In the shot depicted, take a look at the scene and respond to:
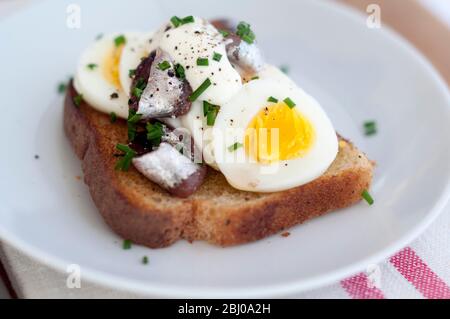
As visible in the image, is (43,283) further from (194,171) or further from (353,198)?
(353,198)

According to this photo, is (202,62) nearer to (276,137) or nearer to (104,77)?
(276,137)

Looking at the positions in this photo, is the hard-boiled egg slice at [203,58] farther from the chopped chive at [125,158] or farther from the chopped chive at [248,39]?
the chopped chive at [125,158]

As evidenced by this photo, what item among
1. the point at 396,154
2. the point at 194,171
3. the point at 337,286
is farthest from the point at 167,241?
the point at 396,154

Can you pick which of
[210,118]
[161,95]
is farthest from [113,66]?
[210,118]

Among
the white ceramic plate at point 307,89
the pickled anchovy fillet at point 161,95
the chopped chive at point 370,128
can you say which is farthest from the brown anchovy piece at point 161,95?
the chopped chive at point 370,128

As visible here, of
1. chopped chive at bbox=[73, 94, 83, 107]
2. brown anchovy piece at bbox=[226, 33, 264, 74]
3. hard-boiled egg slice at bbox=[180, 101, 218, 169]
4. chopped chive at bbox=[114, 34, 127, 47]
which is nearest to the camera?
hard-boiled egg slice at bbox=[180, 101, 218, 169]

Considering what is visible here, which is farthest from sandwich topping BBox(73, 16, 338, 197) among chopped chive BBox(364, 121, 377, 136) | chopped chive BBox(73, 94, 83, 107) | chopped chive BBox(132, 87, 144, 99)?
chopped chive BBox(364, 121, 377, 136)

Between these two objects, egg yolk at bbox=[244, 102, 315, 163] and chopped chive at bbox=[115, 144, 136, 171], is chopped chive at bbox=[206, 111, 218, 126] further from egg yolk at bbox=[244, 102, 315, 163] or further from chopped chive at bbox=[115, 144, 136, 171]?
chopped chive at bbox=[115, 144, 136, 171]
